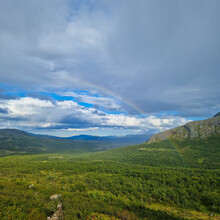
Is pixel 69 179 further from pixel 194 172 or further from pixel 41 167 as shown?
pixel 194 172

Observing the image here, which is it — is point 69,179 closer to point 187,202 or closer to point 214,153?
point 187,202

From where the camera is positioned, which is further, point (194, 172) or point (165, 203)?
point (194, 172)

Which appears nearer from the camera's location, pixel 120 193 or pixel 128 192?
pixel 120 193

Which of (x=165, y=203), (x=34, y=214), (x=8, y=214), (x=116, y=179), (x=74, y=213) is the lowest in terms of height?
(x=165, y=203)

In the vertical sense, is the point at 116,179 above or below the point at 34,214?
below

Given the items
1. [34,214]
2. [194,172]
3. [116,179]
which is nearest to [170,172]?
[194,172]

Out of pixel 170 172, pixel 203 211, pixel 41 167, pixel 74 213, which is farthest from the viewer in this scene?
pixel 41 167

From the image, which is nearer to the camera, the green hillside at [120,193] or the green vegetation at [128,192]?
the green hillside at [120,193]

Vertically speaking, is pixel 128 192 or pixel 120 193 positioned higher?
pixel 120 193

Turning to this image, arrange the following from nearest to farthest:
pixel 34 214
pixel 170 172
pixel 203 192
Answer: pixel 34 214
pixel 203 192
pixel 170 172

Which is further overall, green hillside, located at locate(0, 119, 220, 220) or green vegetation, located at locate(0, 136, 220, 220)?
green vegetation, located at locate(0, 136, 220, 220)
